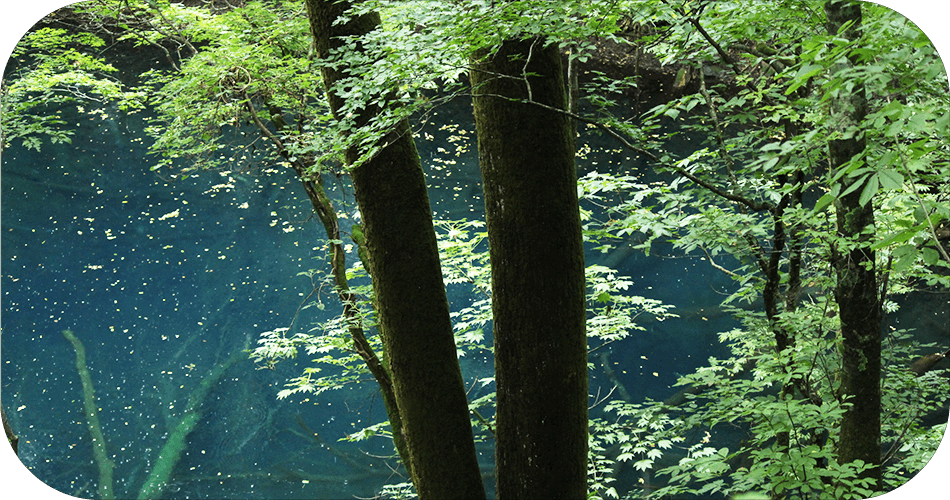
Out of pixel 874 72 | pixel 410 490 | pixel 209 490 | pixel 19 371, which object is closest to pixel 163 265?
pixel 19 371

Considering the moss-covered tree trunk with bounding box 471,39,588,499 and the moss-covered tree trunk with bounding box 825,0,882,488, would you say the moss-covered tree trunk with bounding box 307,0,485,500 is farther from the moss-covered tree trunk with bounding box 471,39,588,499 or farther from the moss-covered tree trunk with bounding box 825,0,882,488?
the moss-covered tree trunk with bounding box 825,0,882,488

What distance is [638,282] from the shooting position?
8594mm

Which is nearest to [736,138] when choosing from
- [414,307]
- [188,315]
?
[414,307]

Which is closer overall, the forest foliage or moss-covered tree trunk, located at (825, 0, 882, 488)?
the forest foliage

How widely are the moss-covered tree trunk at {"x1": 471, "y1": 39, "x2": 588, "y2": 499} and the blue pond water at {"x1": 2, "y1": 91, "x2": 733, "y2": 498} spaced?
5.13 m

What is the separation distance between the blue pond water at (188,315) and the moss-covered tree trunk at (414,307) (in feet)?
16.5

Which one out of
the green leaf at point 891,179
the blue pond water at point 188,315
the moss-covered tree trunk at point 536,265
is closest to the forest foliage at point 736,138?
the green leaf at point 891,179

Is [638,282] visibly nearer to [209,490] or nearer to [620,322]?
[620,322]

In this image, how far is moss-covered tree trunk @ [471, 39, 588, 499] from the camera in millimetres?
1569

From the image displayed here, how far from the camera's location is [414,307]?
171 centimetres

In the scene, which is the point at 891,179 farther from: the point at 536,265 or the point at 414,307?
the point at 414,307

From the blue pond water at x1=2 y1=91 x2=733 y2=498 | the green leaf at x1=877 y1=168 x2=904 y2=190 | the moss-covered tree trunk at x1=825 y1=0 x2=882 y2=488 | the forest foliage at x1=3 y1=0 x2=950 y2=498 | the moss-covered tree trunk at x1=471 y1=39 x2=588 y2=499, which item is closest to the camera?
the green leaf at x1=877 y1=168 x2=904 y2=190

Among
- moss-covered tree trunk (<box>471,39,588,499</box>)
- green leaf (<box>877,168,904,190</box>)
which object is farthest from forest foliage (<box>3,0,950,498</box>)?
moss-covered tree trunk (<box>471,39,588,499</box>)

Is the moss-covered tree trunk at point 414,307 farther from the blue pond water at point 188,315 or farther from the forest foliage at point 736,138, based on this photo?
the blue pond water at point 188,315
